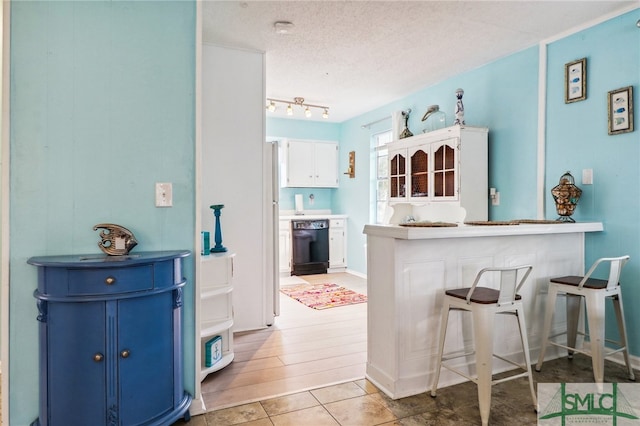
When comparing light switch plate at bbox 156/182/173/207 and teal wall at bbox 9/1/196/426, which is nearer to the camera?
teal wall at bbox 9/1/196/426

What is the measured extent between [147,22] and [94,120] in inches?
23.0

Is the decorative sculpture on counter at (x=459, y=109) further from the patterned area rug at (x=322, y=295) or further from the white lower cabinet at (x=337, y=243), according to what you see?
the white lower cabinet at (x=337, y=243)

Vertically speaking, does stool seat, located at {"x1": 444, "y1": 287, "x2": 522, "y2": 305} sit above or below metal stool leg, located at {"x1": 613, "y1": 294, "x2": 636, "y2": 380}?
above

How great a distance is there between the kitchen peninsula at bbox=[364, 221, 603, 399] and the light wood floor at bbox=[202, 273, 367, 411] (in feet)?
1.18

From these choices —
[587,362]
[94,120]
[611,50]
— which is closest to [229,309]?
[94,120]

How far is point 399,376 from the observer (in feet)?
7.77

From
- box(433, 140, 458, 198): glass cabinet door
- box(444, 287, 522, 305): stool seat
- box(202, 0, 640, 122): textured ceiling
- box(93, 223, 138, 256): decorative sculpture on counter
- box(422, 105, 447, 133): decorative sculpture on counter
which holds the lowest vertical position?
box(444, 287, 522, 305): stool seat

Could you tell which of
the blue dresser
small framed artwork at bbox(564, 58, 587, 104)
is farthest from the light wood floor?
small framed artwork at bbox(564, 58, 587, 104)

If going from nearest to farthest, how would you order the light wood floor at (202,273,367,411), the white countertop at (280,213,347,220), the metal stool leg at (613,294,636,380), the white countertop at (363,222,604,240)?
the white countertop at (363,222,604,240)
the light wood floor at (202,273,367,411)
the metal stool leg at (613,294,636,380)
the white countertop at (280,213,347,220)

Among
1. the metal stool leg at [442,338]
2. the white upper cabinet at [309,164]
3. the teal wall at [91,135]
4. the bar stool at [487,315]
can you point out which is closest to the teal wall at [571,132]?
the bar stool at [487,315]

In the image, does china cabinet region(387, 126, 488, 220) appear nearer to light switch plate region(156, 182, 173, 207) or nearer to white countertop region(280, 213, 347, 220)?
white countertop region(280, 213, 347, 220)

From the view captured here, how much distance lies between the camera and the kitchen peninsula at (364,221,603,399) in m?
2.36

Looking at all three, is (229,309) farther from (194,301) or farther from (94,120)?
(94,120)

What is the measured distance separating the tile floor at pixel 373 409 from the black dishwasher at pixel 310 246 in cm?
380
